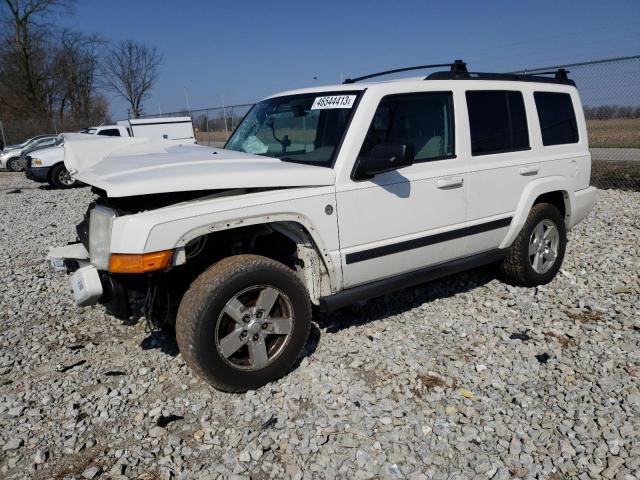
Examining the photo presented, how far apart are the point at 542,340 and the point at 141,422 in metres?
2.89

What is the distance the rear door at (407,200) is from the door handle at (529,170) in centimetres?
76

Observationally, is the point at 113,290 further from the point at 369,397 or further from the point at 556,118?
the point at 556,118

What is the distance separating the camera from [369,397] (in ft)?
9.84

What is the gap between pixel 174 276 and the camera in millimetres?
3127

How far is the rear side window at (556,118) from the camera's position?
14.4ft

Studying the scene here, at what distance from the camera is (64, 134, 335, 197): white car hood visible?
2.66 metres

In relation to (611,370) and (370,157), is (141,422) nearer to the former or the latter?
(370,157)

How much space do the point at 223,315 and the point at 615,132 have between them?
12.3 meters

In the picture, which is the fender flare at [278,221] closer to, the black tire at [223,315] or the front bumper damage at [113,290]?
the black tire at [223,315]

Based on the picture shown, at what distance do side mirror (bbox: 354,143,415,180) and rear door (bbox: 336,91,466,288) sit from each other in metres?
0.08

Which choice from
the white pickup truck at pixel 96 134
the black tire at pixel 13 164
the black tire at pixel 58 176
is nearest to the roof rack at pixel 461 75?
the white pickup truck at pixel 96 134

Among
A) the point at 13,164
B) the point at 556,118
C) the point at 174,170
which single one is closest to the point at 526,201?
the point at 556,118

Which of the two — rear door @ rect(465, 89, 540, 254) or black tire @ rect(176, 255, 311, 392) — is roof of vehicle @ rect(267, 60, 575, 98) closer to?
rear door @ rect(465, 89, 540, 254)

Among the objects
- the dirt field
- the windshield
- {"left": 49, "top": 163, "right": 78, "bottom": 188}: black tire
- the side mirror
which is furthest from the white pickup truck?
the dirt field
